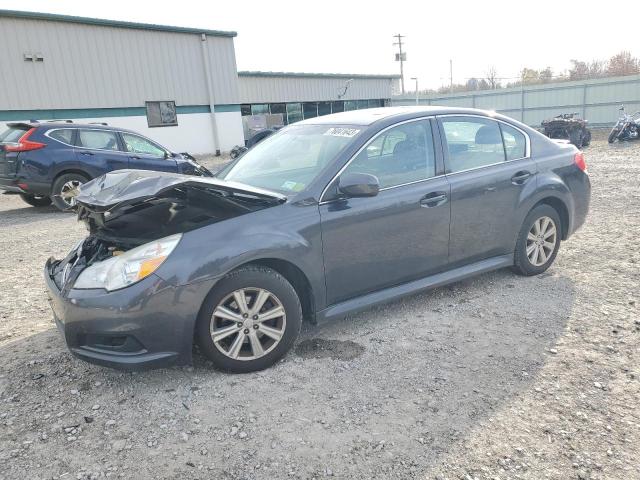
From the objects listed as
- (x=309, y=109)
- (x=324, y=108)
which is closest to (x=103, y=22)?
(x=309, y=109)

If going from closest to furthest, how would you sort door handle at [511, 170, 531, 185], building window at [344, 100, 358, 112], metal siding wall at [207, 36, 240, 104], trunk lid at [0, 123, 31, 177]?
1. door handle at [511, 170, 531, 185]
2. trunk lid at [0, 123, 31, 177]
3. metal siding wall at [207, 36, 240, 104]
4. building window at [344, 100, 358, 112]

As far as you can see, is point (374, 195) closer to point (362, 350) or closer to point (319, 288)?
point (319, 288)

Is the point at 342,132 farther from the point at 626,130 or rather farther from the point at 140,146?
the point at 626,130

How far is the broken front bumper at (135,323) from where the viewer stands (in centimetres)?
286

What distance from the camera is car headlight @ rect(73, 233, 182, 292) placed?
9.52 ft

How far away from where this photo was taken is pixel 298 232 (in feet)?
11.0

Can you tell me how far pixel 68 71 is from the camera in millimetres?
18641

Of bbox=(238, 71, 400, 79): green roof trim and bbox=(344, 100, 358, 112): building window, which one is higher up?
bbox=(238, 71, 400, 79): green roof trim

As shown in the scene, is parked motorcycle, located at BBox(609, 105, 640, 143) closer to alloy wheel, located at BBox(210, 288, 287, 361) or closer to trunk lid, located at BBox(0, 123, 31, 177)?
trunk lid, located at BBox(0, 123, 31, 177)

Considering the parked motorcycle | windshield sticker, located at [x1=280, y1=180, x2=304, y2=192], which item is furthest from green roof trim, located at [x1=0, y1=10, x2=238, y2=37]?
windshield sticker, located at [x1=280, y1=180, x2=304, y2=192]

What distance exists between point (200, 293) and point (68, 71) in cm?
1926

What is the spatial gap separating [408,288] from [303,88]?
27.6 meters

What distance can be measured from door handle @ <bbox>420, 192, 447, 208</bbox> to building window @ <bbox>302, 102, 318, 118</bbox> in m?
27.1

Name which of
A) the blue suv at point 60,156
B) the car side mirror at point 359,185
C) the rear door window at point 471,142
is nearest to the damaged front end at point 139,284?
the car side mirror at point 359,185
